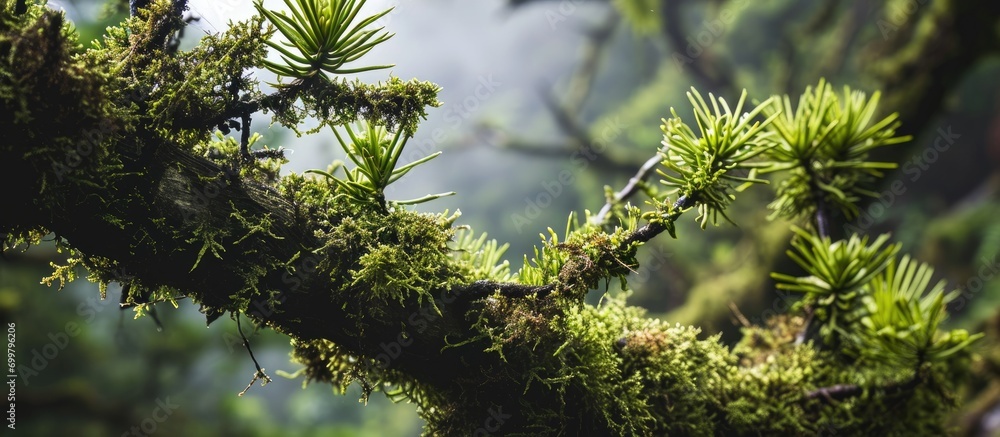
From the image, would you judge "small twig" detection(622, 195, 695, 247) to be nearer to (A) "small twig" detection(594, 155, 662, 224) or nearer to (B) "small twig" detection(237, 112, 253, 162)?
(A) "small twig" detection(594, 155, 662, 224)

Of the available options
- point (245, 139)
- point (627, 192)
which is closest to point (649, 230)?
point (627, 192)

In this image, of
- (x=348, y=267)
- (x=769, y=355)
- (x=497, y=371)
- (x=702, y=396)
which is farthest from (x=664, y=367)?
(x=348, y=267)

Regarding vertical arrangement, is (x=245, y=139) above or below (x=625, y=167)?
below

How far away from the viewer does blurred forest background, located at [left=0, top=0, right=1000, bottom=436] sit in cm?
283

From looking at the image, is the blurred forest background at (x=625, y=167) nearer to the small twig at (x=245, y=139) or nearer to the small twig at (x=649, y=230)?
the small twig at (x=245, y=139)

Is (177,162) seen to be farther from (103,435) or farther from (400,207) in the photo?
(103,435)

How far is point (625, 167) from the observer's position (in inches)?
250

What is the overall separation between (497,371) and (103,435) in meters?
5.61

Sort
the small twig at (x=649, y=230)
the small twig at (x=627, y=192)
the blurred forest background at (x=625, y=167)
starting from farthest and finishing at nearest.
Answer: the blurred forest background at (x=625, y=167) < the small twig at (x=627, y=192) < the small twig at (x=649, y=230)

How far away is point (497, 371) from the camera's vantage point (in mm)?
1257

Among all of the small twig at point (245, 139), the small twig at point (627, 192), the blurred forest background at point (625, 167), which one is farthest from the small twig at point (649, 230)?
the small twig at point (245, 139)

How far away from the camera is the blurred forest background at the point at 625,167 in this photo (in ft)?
9.28

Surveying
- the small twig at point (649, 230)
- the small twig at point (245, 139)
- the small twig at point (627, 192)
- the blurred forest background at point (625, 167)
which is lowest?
the small twig at point (649, 230)

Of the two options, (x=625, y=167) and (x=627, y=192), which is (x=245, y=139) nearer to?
(x=627, y=192)
